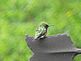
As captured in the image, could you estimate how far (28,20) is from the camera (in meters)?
3.30

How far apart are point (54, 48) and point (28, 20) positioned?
1.49 m

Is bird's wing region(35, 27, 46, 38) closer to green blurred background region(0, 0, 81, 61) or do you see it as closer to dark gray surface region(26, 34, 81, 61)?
dark gray surface region(26, 34, 81, 61)

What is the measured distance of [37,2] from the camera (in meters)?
3.19

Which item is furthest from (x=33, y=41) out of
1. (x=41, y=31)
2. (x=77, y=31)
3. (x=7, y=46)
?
(x=7, y=46)

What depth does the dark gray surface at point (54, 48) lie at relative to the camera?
1795 mm

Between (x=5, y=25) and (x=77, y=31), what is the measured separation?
0.62 m

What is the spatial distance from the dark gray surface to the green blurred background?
1112 millimetres

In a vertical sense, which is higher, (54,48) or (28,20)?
(28,20)

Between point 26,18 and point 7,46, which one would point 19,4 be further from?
point 7,46

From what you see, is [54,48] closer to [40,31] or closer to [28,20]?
[40,31]

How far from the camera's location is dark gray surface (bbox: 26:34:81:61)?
70.7 inches

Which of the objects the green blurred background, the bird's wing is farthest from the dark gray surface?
the green blurred background

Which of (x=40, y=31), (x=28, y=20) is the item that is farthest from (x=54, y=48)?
(x=28, y=20)

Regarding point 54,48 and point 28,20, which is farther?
point 28,20
